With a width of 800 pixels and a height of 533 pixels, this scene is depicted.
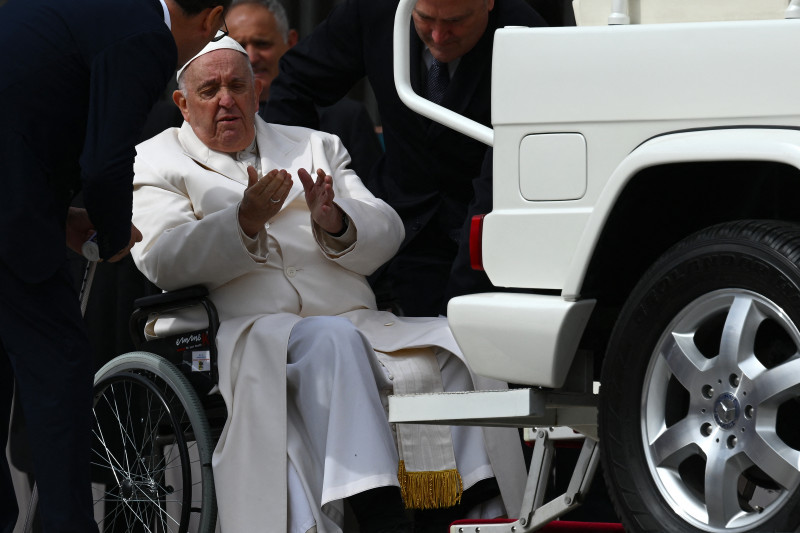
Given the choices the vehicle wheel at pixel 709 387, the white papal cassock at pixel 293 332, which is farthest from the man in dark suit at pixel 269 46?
the vehicle wheel at pixel 709 387

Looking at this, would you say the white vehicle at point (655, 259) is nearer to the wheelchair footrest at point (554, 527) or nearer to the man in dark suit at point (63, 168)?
the wheelchair footrest at point (554, 527)

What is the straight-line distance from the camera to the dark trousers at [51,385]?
152 inches

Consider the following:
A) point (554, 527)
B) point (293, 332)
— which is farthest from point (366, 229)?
point (554, 527)

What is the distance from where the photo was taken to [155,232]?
15.4 ft

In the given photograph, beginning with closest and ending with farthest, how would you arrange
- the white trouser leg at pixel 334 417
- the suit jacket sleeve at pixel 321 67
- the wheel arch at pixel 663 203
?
the wheel arch at pixel 663 203 < the white trouser leg at pixel 334 417 < the suit jacket sleeve at pixel 321 67

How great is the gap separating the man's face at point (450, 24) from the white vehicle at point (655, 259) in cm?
148

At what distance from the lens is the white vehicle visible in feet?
8.78

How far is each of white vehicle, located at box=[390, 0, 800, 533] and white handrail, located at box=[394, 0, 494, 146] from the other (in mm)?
64

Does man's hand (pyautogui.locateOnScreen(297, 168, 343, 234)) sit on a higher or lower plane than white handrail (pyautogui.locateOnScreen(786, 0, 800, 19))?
lower

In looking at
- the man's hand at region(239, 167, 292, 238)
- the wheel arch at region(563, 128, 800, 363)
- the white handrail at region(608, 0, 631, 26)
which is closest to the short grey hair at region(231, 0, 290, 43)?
the man's hand at region(239, 167, 292, 238)

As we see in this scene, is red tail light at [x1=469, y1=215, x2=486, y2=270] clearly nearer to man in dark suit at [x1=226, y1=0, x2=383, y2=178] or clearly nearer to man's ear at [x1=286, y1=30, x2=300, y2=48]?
man in dark suit at [x1=226, y1=0, x2=383, y2=178]

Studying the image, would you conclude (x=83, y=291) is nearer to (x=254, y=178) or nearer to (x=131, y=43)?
(x=254, y=178)

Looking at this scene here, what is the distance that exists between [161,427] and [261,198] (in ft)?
2.79

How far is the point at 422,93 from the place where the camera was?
201 inches
